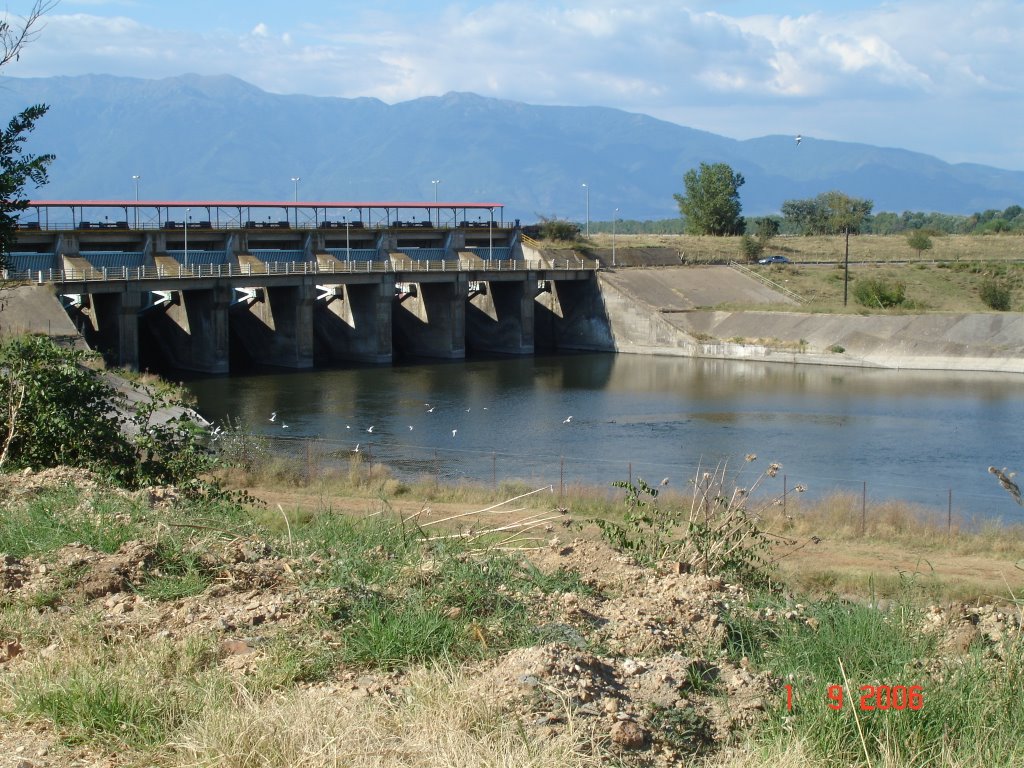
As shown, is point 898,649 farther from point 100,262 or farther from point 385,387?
point 100,262

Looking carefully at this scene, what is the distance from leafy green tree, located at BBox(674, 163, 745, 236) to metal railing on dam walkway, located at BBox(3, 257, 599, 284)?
3894cm

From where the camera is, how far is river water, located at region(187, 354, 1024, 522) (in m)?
32.6

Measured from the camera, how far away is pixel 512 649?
6871mm

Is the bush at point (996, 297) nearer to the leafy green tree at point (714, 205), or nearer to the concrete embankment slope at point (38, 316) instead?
the leafy green tree at point (714, 205)

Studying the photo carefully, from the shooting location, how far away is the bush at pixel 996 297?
7181cm

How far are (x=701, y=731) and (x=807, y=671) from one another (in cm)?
96

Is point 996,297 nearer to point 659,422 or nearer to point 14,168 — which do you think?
point 659,422

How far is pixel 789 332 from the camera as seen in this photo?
65.2 meters

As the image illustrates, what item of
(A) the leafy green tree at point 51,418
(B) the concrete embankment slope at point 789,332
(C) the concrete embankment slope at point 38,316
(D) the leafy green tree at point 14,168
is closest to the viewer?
(A) the leafy green tree at point 51,418

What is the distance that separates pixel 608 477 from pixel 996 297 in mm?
50152

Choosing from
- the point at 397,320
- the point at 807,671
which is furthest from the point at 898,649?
the point at 397,320

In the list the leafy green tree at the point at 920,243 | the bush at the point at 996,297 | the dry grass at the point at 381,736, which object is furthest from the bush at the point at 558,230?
the dry grass at the point at 381,736

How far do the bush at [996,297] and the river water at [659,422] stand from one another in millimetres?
17029

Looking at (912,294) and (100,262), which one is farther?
(912,294)
